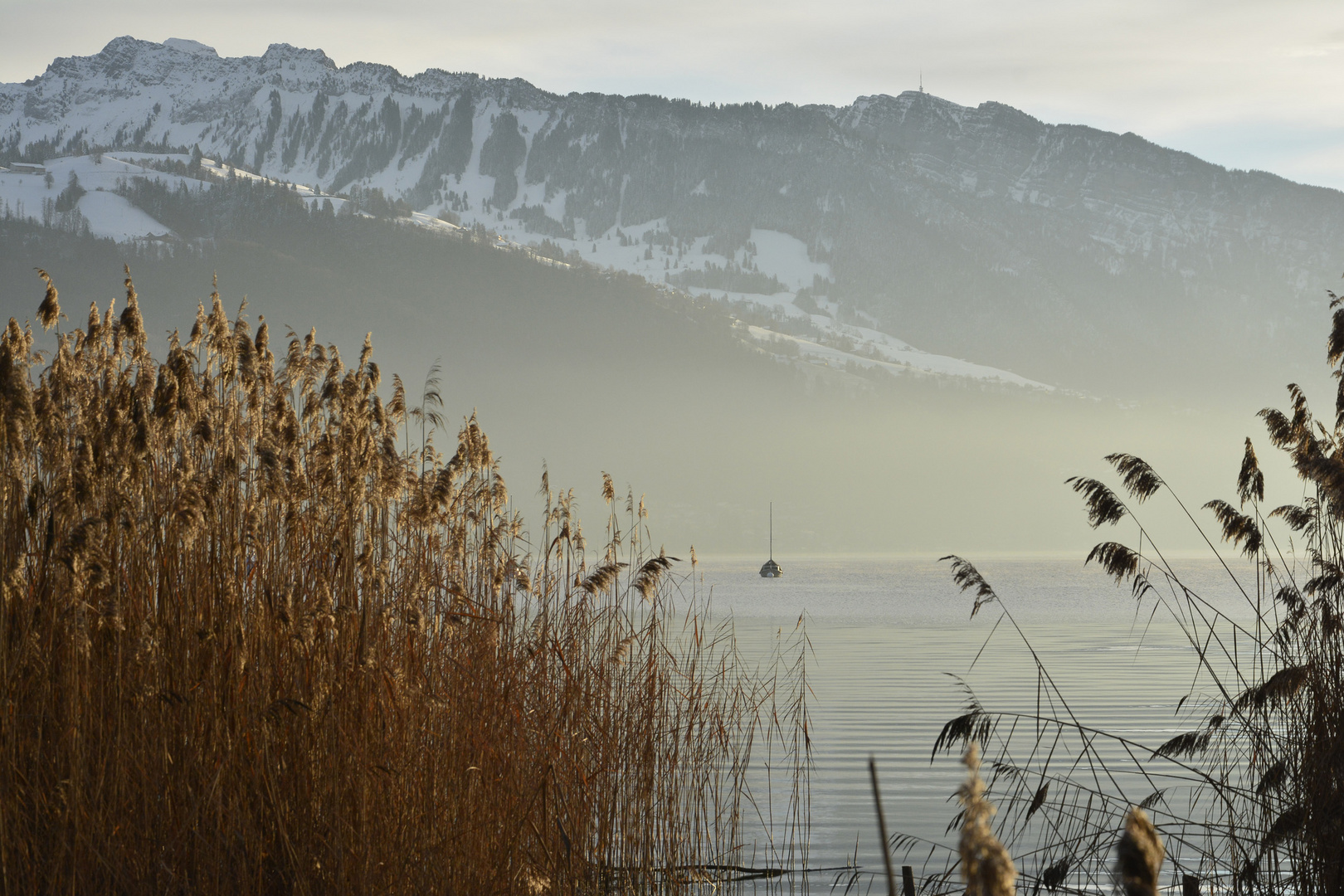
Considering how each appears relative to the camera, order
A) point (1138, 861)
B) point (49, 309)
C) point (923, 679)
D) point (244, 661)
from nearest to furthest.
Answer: point (1138, 861) < point (244, 661) < point (49, 309) < point (923, 679)

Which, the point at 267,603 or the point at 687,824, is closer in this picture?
the point at 267,603

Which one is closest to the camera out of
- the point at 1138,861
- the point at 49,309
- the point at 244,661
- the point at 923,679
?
the point at 1138,861

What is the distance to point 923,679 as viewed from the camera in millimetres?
15352

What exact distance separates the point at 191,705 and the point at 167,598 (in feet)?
1.52

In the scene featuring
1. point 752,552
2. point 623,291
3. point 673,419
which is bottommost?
point 752,552

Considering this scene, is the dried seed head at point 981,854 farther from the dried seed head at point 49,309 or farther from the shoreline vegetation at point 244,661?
the dried seed head at point 49,309

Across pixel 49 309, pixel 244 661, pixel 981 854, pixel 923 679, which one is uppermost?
pixel 49 309

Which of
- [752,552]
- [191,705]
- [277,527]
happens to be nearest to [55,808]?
[191,705]

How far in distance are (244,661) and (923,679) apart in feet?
42.2

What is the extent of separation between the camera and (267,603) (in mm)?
3789

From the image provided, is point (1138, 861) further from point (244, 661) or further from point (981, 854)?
point (244, 661)

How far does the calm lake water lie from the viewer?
7.95 m

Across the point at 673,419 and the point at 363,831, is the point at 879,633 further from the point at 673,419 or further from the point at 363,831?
the point at 673,419

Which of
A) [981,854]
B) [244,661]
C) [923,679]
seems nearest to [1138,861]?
[981,854]
